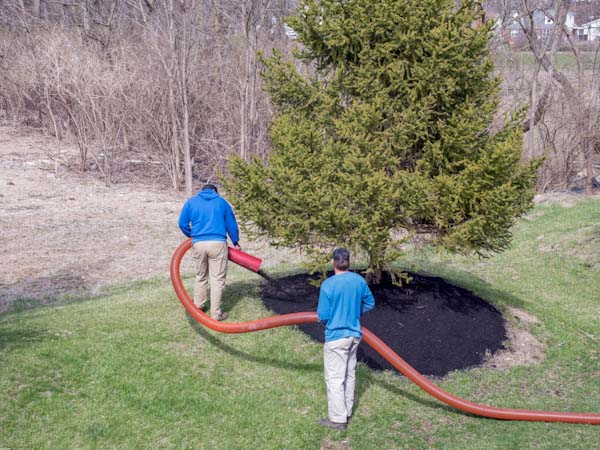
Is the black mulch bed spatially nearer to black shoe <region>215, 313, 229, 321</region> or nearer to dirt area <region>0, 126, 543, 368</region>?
dirt area <region>0, 126, 543, 368</region>

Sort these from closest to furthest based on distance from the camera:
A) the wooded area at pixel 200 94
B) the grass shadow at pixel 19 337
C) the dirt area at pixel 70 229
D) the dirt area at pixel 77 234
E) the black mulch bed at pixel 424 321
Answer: the grass shadow at pixel 19 337 → the black mulch bed at pixel 424 321 → the dirt area at pixel 77 234 → the dirt area at pixel 70 229 → the wooded area at pixel 200 94

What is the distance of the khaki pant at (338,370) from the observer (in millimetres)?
6156

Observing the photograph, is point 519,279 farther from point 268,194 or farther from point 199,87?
point 199,87

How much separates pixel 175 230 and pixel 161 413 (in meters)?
10.5

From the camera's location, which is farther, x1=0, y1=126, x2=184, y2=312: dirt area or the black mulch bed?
x1=0, y1=126, x2=184, y2=312: dirt area

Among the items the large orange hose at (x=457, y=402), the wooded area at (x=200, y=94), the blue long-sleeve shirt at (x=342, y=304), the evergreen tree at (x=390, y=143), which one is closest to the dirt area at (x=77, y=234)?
the wooded area at (x=200, y=94)

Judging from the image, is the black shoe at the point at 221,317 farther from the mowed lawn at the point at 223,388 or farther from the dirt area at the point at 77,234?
the dirt area at the point at 77,234

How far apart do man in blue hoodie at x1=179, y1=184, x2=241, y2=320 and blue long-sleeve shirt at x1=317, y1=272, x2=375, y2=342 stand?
2.33m

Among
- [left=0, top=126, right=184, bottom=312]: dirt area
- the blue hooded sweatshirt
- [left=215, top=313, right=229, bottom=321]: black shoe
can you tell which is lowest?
[left=0, top=126, right=184, bottom=312]: dirt area

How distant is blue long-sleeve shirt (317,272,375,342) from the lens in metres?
6.05

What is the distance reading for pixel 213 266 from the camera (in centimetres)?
816

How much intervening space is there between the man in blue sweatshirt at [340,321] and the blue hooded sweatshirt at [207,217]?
2.31 metres

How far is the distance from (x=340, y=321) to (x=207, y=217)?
2.62m

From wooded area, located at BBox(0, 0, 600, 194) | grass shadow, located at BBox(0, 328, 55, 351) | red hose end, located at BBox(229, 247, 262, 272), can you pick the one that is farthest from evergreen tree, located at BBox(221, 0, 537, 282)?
wooded area, located at BBox(0, 0, 600, 194)
